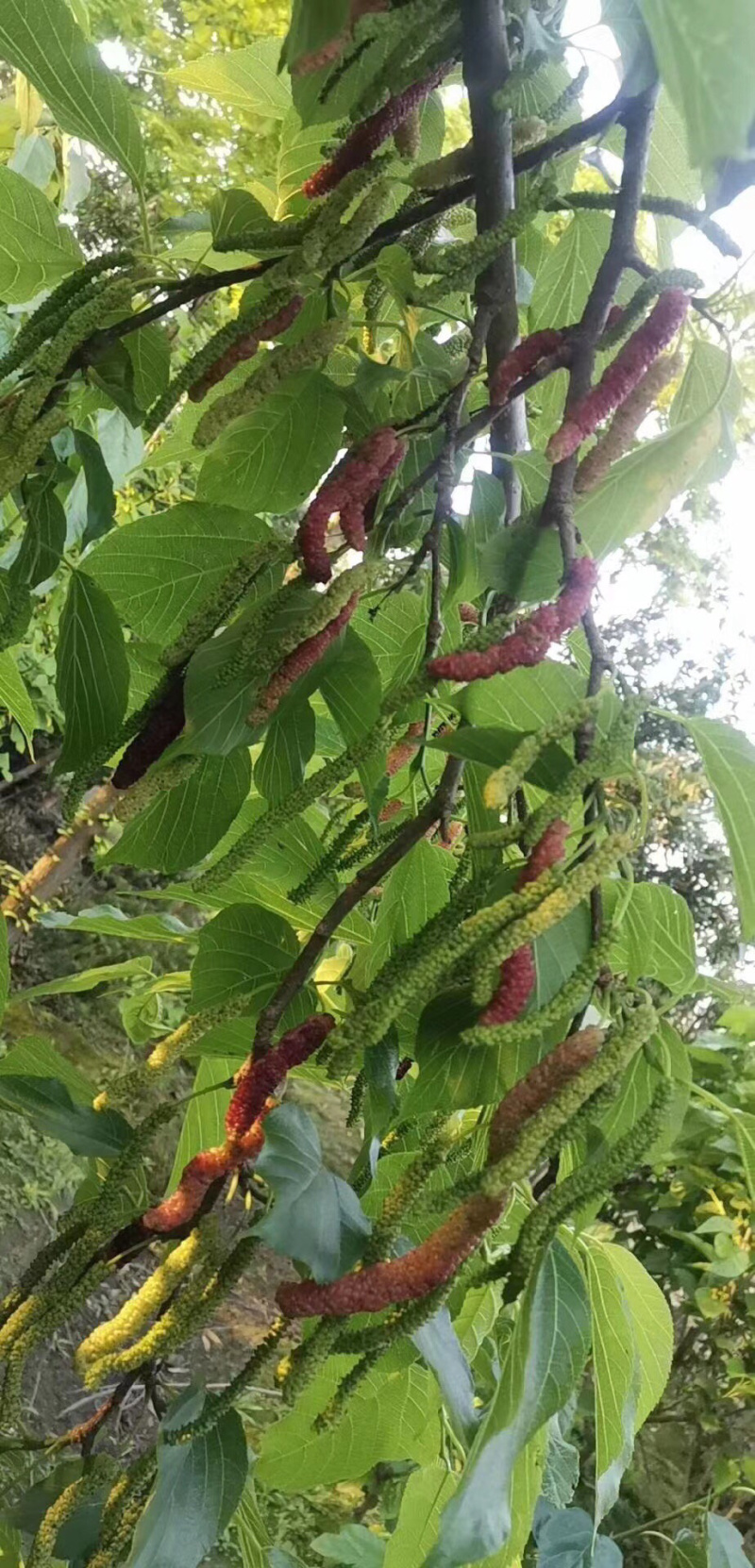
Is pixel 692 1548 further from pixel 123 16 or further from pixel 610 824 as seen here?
pixel 123 16

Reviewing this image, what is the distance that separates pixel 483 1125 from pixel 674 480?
9.3 inches

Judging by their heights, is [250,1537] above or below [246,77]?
below

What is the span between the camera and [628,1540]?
63.1 inches

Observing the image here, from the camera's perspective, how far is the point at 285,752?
39 centimetres

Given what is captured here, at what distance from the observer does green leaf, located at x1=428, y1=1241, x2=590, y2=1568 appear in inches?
11.3

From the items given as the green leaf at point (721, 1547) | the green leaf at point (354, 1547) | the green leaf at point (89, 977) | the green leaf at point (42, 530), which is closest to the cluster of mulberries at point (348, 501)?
the green leaf at point (42, 530)

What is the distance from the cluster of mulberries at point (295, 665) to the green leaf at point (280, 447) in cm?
7

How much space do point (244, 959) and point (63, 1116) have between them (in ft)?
0.28

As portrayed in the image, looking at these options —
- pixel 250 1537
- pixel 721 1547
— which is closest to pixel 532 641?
pixel 250 1537

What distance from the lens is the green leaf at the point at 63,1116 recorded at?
15.5 inches

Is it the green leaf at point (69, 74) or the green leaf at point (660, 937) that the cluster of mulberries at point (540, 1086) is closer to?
the green leaf at point (660, 937)

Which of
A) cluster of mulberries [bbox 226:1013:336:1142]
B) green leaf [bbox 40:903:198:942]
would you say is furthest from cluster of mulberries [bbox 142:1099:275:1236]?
green leaf [bbox 40:903:198:942]

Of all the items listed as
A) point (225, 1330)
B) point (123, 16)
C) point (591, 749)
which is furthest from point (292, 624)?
point (123, 16)

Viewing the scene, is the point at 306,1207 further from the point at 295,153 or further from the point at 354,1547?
the point at 354,1547
